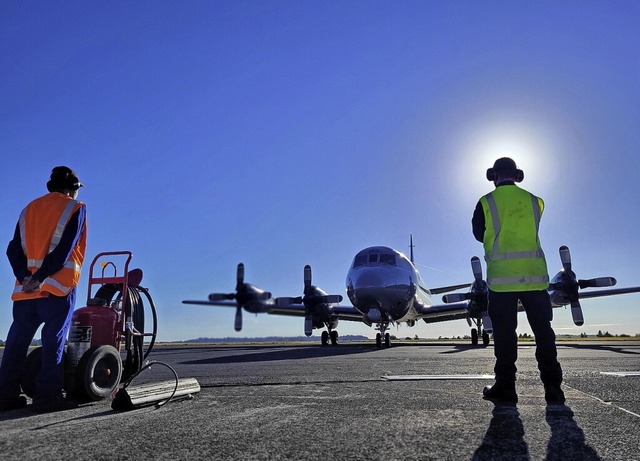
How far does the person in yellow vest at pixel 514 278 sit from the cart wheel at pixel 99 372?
3946 millimetres

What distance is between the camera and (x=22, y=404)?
4.82 m

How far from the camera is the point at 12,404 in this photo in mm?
4715

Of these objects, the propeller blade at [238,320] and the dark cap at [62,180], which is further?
the dark cap at [62,180]

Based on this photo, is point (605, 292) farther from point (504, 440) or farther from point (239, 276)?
point (239, 276)

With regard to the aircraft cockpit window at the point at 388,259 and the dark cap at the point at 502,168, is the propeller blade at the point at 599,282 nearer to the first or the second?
the aircraft cockpit window at the point at 388,259

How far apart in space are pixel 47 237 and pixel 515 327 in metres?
4.86

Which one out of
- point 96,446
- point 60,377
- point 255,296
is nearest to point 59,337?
point 60,377

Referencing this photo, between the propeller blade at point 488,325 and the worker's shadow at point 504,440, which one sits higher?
the propeller blade at point 488,325

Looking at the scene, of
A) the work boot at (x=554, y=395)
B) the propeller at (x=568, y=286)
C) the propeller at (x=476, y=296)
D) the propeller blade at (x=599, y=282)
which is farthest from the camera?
the propeller at (x=476, y=296)

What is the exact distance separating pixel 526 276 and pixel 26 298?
5087 millimetres

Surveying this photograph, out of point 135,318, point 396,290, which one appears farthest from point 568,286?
point 135,318

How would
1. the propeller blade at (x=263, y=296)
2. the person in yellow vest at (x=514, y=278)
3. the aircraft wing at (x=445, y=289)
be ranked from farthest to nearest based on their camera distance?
the aircraft wing at (x=445, y=289) < the person in yellow vest at (x=514, y=278) < the propeller blade at (x=263, y=296)

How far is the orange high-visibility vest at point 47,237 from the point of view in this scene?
185 inches

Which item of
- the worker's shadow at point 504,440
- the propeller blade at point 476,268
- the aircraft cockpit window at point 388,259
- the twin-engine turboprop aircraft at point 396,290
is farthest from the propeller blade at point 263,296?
the propeller blade at point 476,268
